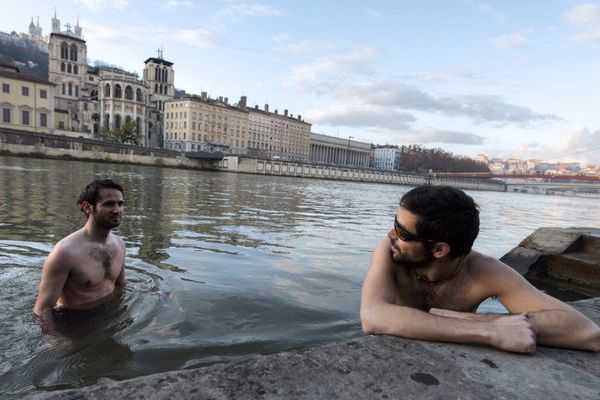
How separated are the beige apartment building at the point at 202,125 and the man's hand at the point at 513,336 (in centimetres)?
9508

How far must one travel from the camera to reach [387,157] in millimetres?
158000

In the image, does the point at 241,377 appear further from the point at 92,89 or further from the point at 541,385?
the point at 92,89

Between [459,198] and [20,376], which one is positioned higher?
[459,198]

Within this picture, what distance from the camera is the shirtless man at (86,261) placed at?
3773 mm

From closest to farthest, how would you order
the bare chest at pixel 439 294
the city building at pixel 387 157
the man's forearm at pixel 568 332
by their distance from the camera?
the man's forearm at pixel 568 332
the bare chest at pixel 439 294
the city building at pixel 387 157

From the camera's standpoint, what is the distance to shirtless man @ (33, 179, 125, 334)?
149 inches

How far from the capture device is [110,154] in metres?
59.4

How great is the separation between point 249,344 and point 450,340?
2.26 metres

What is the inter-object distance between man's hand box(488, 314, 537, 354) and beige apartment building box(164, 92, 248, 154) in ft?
312

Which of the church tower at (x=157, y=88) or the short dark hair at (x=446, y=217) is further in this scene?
the church tower at (x=157, y=88)

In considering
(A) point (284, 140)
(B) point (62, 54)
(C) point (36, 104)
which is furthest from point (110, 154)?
(A) point (284, 140)

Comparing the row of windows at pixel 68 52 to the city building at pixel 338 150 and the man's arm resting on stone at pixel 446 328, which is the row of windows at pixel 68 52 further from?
the man's arm resting on stone at pixel 446 328

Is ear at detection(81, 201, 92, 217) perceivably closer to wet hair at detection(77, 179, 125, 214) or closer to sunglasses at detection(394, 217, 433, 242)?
wet hair at detection(77, 179, 125, 214)

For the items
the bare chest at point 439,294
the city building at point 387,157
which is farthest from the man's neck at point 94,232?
the city building at point 387,157
